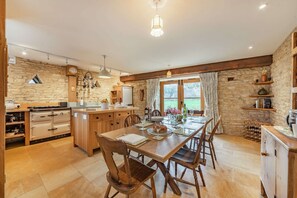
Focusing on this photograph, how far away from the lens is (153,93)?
19.3ft

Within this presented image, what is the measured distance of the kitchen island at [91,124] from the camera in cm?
281

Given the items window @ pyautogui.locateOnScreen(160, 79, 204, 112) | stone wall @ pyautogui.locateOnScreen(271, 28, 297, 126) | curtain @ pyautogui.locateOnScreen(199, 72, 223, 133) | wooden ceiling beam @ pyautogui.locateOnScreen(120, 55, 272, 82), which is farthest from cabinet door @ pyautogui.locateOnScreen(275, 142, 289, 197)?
window @ pyautogui.locateOnScreen(160, 79, 204, 112)

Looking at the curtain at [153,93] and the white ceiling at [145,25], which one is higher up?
the white ceiling at [145,25]

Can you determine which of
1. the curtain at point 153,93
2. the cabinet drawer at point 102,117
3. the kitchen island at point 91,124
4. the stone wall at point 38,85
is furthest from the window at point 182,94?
the stone wall at point 38,85

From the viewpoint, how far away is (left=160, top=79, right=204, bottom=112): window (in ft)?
16.5

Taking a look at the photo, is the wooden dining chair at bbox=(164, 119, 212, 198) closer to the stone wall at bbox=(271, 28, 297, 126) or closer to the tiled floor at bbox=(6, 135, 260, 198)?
the tiled floor at bbox=(6, 135, 260, 198)

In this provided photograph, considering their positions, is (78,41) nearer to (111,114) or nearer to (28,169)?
(111,114)

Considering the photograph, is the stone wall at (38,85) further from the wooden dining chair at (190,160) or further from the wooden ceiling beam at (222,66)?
the wooden dining chair at (190,160)

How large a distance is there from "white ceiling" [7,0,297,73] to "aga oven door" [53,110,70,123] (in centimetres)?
182

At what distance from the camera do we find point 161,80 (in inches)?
230

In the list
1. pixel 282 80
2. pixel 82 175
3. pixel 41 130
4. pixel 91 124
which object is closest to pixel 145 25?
pixel 91 124

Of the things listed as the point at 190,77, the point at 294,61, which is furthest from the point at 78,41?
the point at 190,77

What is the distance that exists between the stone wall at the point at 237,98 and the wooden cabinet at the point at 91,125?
11.6ft

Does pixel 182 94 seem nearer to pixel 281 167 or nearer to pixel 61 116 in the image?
pixel 281 167
